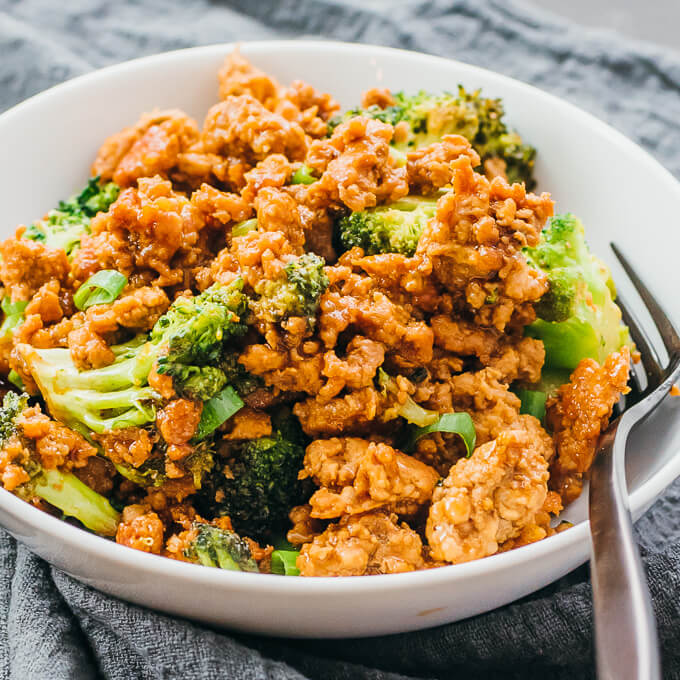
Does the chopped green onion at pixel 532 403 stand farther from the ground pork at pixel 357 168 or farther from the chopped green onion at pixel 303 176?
the chopped green onion at pixel 303 176

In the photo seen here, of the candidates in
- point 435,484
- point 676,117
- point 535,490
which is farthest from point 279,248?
point 676,117

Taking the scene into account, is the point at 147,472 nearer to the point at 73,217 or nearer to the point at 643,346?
the point at 73,217

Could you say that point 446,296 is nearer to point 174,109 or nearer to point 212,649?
point 212,649

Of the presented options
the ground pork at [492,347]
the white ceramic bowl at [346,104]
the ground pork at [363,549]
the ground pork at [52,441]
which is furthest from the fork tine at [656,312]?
the ground pork at [52,441]

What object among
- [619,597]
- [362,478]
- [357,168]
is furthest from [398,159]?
[619,597]

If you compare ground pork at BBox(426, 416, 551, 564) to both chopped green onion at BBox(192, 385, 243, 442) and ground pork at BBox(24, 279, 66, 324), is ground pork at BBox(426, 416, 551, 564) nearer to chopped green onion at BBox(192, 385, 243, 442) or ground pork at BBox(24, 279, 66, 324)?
chopped green onion at BBox(192, 385, 243, 442)

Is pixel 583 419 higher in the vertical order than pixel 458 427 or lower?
higher
